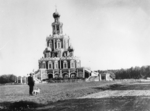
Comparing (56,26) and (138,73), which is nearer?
(56,26)

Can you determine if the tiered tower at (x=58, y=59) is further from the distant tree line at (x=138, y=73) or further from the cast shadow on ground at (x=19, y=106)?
the cast shadow on ground at (x=19, y=106)

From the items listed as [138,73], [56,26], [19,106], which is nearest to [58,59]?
[56,26]

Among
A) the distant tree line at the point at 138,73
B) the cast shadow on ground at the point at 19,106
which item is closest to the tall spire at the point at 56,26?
the distant tree line at the point at 138,73

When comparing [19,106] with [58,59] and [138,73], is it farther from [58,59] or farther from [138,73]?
[138,73]

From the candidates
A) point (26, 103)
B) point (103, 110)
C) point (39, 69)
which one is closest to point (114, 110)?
point (103, 110)

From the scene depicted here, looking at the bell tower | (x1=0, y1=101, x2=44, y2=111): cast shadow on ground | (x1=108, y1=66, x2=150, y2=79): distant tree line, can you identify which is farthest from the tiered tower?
(x1=0, y1=101, x2=44, y2=111): cast shadow on ground

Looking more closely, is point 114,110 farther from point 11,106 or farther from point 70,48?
point 70,48

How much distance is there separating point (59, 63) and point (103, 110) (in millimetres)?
62534

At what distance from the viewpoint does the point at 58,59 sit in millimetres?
73438

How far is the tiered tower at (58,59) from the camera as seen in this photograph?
71.9m

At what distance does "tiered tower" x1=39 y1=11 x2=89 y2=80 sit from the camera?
236ft

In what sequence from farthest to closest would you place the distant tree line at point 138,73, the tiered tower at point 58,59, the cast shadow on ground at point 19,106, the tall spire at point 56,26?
the distant tree line at point 138,73, the tall spire at point 56,26, the tiered tower at point 58,59, the cast shadow on ground at point 19,106

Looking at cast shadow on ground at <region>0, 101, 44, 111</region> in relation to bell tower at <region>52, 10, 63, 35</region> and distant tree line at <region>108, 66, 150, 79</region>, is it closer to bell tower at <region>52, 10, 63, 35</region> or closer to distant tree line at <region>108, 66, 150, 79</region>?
bell tower at <region>52, 10, 63, 35</region>

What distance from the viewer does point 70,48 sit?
246 feet
